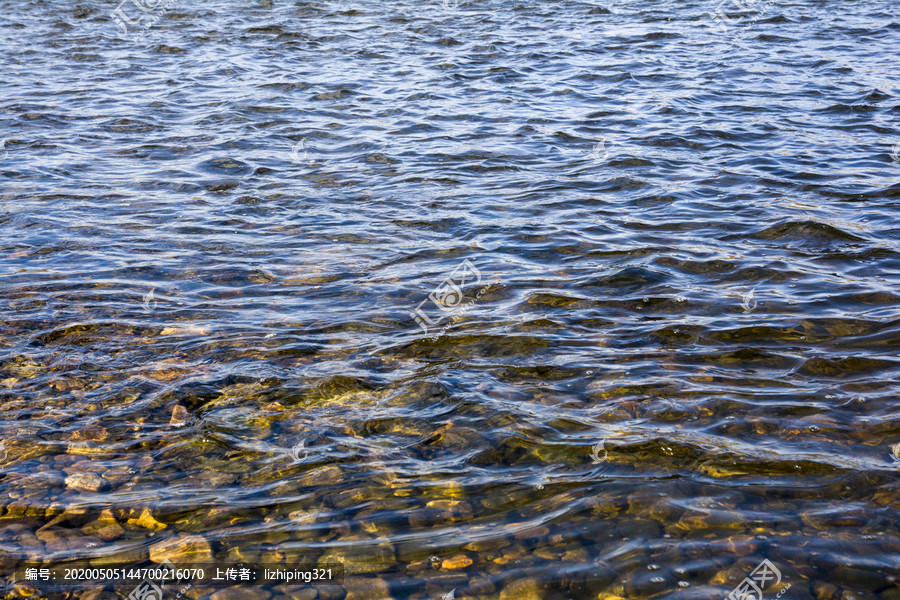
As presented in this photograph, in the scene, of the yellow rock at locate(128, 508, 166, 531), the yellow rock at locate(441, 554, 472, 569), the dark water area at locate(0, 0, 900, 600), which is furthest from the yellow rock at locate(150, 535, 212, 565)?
the yellow rock at locate(441, 554, 472, 569)

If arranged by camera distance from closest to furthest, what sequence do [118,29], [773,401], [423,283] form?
[773,401] < [423,283] < [118,29]

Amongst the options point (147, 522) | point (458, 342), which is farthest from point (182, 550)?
point (458, 342)

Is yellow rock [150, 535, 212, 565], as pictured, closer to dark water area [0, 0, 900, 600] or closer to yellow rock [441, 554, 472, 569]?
dark water area [0, 0, 900, 600]

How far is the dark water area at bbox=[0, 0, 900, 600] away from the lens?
4539mm

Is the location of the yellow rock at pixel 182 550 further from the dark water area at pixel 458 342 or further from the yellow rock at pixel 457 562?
the yellow rock at pixel 457 562

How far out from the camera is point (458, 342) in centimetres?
675

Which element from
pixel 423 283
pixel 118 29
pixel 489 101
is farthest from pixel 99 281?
pixel 118 29

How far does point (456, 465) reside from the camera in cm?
521

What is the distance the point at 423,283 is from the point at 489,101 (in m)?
7.66

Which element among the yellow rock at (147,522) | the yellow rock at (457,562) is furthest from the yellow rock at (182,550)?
the yellow rock at (457,562)

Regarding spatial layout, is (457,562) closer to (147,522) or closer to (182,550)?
(182,550)

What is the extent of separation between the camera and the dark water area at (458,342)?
14.9 feet

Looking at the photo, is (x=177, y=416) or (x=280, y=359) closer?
(x=177, y=416)

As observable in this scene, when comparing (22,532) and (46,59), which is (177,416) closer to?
(22,532)
